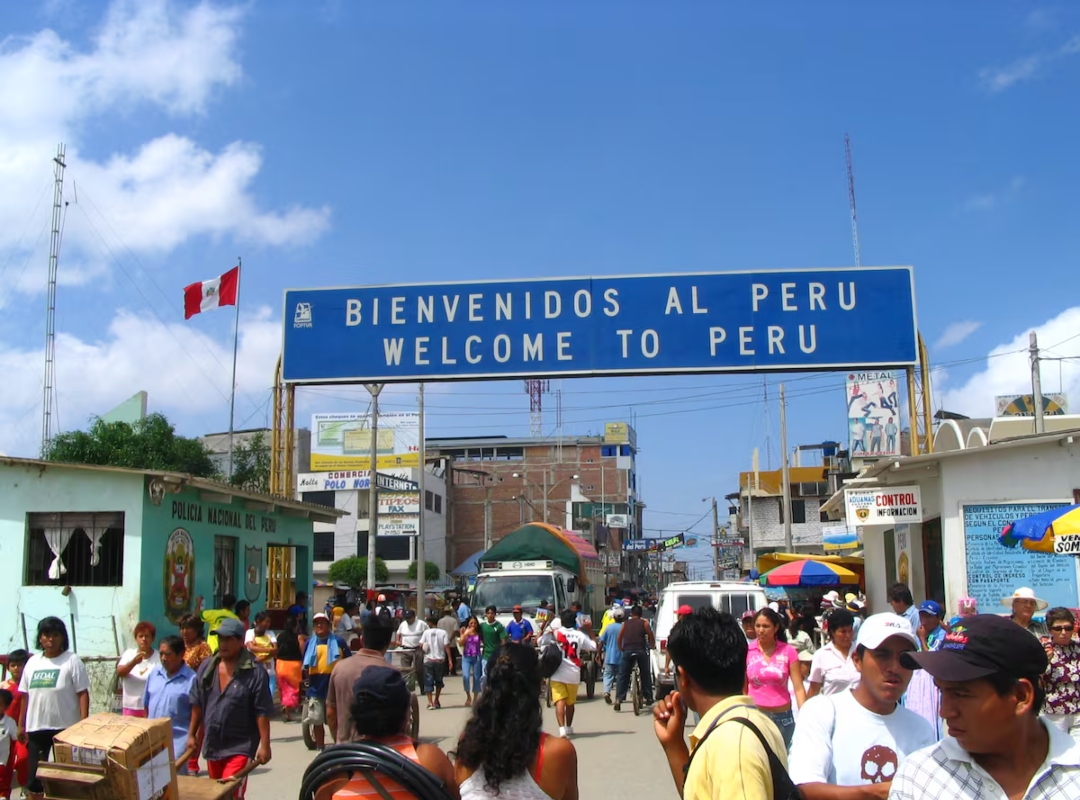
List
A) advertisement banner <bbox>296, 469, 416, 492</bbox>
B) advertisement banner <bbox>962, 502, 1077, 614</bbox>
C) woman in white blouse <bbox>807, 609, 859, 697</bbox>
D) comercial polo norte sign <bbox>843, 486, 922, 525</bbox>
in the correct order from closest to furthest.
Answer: woman in white blouse <bbox>807, 609, 859, 697</bbox>, advertisement banner <bbox>962, 502, 1077, 614</bbox>, comercial polo norte sign <bbox>843, 486, 922, 525</bbox>, advertisement banner <bbox>296, 469, 416, 492</bbox>

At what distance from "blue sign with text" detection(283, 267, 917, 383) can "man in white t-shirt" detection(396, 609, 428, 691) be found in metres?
6.03

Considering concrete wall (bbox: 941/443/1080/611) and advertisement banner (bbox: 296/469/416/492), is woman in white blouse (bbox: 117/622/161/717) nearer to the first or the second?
concrete wall (bbox: 941/443/1080/611)

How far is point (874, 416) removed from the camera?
181 ft

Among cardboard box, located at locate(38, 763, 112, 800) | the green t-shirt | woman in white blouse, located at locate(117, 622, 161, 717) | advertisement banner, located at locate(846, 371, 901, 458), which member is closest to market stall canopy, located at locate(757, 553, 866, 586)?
the green t-shirt

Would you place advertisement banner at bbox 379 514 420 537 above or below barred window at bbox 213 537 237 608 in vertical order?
above

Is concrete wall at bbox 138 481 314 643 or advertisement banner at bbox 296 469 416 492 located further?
advertisement banner at bbox 296 469 416 492

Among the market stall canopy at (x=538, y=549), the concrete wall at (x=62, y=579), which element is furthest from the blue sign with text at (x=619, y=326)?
the market stall canopy at (x=538, y=549)

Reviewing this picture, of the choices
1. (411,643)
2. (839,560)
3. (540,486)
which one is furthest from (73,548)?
(540,486)

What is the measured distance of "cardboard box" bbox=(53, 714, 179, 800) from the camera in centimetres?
498

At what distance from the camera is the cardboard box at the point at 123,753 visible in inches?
196

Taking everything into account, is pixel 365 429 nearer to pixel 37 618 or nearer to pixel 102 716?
pixel 37 618

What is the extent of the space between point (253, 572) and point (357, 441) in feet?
167

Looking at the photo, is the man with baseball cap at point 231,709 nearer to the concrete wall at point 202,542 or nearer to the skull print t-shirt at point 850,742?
the skull print t-shirt at point 850,742

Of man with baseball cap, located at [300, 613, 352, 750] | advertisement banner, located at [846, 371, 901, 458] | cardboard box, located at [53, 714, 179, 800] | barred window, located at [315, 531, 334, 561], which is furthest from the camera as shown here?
barred window, located at [315, 531, 334, 561]
